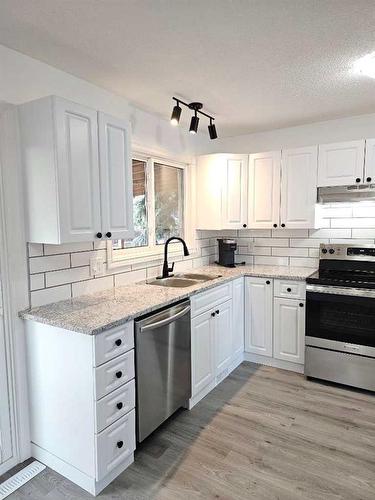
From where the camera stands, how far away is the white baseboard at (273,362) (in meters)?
3.06

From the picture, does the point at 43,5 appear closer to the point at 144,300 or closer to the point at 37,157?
the point at 37,157

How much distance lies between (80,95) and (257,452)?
2600 millimetres

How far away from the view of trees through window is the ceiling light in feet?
5.69

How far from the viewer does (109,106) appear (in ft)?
7.96

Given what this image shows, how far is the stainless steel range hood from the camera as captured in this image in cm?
283

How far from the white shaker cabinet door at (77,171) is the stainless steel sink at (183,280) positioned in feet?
3.17

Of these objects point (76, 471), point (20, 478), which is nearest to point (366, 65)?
point (76, 471)

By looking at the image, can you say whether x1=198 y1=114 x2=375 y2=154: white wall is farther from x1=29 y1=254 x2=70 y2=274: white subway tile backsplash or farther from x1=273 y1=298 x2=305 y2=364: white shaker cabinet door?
x1=29 y1=254 x2=70 y2=274: white subway tile backsplash

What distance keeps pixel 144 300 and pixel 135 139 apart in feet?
4.58

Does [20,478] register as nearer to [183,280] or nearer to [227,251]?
[183,280]

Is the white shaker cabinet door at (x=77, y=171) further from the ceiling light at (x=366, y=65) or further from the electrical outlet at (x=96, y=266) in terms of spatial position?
the ceiling light at (x=366, y=65)

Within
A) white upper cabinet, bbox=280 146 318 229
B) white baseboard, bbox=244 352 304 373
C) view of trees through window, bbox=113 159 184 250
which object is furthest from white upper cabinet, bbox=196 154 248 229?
white baseboard, bbox=244 352 304 373

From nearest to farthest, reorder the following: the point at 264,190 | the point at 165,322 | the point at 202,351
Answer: the point at 165,322 < the point at 202,351 < the point at 264,190

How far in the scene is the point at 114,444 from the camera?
175cm
